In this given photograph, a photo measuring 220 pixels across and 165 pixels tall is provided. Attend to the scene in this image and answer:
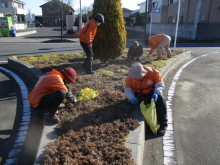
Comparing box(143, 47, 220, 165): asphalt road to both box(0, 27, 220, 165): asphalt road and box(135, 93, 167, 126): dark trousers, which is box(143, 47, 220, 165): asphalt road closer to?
box(0, 27, 220, 165): asphalt road

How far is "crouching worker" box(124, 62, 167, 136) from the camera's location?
3.61 metres

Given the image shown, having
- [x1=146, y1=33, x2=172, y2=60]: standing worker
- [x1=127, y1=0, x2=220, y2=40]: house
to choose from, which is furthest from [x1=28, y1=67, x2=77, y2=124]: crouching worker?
[x1=127, y1=0, x2=220, y2=40]: house

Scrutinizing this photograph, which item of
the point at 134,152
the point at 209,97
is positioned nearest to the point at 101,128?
the point at 134,152

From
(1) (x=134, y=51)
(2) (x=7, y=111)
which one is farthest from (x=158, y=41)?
(2) (x=7, y=111)

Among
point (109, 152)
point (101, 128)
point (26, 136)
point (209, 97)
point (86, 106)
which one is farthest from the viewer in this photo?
point (209, 97)

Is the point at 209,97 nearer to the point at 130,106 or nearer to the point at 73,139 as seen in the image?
the point at 130,106

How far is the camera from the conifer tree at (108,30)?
736 cm

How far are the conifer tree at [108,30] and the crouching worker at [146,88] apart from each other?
12.3 feet

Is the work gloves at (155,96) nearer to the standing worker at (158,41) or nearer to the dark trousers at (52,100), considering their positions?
the dark trousers at (52,100)

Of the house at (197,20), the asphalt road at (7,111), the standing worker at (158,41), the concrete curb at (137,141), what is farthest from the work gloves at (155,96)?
the house at (197,20)

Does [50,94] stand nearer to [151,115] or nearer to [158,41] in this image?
[151,115]

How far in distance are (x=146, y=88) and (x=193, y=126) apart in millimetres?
1146

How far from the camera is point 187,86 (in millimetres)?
6293

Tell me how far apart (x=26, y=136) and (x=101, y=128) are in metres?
1.38
